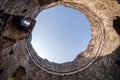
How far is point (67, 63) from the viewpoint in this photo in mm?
10328

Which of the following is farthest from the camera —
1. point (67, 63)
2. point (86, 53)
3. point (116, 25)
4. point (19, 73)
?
point (19, 73)

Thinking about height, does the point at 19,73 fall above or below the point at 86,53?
below

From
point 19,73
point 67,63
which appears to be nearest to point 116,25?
point 67,63

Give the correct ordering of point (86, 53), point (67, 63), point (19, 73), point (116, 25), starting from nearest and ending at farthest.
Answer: point (116, 25) < point (86, 53) < point (67, 63) < point (19, 73)

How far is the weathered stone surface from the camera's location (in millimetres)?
9312

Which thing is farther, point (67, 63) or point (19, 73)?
point (19, 73)

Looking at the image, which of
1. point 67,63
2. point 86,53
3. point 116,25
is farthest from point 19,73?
point 116,25

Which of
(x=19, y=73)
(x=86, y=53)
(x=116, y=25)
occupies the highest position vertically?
(x=116, y=25)

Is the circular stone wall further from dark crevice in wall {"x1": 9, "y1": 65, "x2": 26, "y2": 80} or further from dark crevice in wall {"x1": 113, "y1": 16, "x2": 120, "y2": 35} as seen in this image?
dark crevice in wall {"x1": 9, "y1": 65, "x2": 26, "y2": 80}

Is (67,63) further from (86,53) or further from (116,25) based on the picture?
(116,25)

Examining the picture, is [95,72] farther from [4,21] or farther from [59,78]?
[4,21]

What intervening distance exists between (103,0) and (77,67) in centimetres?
304

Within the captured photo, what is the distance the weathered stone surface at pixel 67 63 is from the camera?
30.6ft

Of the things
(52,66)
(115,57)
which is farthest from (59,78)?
(115,57)
